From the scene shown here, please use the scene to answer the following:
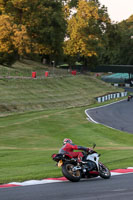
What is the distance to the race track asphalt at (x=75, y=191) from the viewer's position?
1016 cm

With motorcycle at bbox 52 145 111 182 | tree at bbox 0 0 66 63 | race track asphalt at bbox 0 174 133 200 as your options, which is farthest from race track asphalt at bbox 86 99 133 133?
tree at bbox 0 0 66 63

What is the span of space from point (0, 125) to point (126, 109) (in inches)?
1022

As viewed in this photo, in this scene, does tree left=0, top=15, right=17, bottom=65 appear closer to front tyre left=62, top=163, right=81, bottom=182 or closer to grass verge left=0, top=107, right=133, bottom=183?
grass verge left=0, top=107, right=133, bottom=183

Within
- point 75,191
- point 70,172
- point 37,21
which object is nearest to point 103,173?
point 70,172

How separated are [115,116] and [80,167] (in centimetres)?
3703

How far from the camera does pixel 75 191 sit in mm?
10953

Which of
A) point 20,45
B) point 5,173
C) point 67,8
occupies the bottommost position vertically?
point 5,173

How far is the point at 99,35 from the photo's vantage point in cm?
9825

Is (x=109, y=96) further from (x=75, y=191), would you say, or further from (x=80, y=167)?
A: (x=75, y=191)

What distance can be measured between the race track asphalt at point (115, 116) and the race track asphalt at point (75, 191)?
1014 inches

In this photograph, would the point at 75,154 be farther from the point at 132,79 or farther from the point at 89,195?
the point at 132,79

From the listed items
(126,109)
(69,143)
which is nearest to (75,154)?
(69,143)

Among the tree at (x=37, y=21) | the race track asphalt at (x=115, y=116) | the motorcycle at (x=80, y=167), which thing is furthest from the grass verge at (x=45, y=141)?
the tree at (x=37, y=21)

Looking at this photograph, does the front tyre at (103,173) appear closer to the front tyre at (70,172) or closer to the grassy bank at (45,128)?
the front tyre at (70,172)
